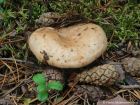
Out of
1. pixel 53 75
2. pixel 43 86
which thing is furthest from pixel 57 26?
pixel 43 86

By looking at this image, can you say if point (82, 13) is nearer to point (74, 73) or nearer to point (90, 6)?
point (90, 6)

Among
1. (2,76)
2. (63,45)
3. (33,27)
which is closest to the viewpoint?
(63,45)

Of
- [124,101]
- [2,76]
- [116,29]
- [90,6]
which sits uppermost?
[90,6]

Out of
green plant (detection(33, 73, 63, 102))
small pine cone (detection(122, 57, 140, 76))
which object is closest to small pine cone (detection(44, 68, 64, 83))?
green plant (detection(33, 73, 63, 102))

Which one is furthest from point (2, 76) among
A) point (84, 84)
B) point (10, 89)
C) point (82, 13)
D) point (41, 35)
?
point (82, 13)

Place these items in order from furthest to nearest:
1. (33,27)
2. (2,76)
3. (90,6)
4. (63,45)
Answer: (90,6) → (33,27) → (2,76) → (63,45)

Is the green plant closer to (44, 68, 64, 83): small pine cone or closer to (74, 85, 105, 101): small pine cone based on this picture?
(44, 68, 64, 83): small pine cone

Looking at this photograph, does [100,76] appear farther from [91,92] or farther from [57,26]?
[57,26]
